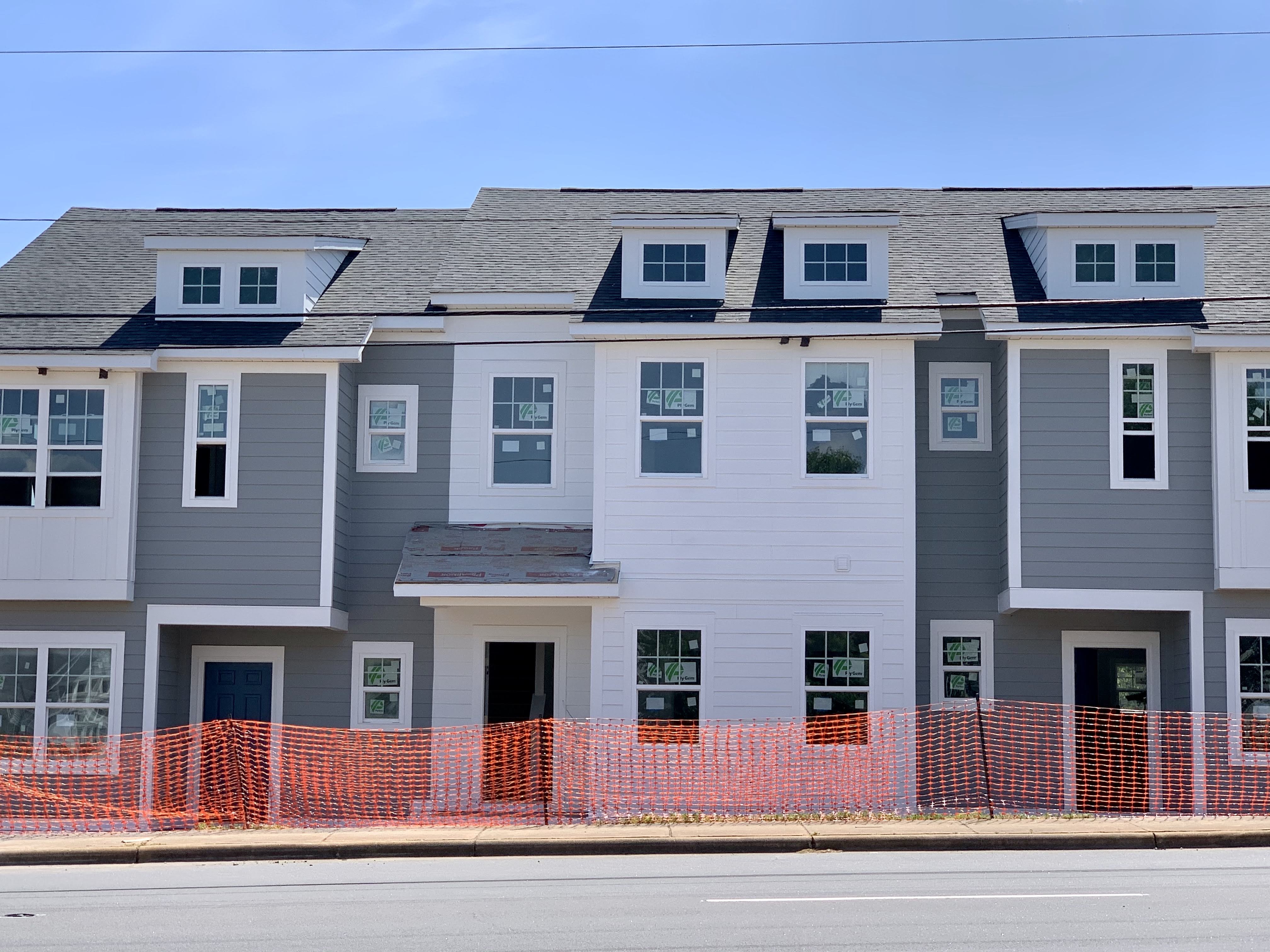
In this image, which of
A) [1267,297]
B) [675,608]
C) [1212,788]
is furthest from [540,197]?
[1212,788]

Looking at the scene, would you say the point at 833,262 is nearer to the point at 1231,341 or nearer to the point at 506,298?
the point at 506,298

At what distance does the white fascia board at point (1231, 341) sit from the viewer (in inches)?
738

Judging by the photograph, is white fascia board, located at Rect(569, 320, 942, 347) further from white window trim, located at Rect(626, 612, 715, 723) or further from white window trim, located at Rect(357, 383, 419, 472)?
white window trim, located at Rect(626, 612, 715, 723)

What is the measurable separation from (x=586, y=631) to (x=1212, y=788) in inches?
333

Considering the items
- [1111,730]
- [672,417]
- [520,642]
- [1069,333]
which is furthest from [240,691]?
[1069,333]

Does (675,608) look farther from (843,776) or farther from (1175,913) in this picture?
(1175,913)

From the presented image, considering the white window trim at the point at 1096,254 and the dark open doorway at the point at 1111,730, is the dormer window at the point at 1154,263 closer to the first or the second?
the white window trim at the point at 1096,254

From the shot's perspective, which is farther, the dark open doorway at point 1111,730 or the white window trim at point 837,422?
the dark open doorway at point 1111,730

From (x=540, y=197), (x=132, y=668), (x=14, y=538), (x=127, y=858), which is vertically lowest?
(x=127, y=858)

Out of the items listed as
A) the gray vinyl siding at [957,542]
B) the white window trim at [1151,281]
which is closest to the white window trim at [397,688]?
the gray vinyl siding at [957,542]

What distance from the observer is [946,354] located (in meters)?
20.6

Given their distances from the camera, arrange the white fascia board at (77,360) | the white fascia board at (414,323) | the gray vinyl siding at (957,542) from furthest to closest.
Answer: the white fascia board at (414,323), the gray vinyl siding at (957,542), the white fascia board at (77,360)

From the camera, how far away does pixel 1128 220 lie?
2003 centimetres

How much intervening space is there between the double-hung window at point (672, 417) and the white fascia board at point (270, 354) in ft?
12.9
